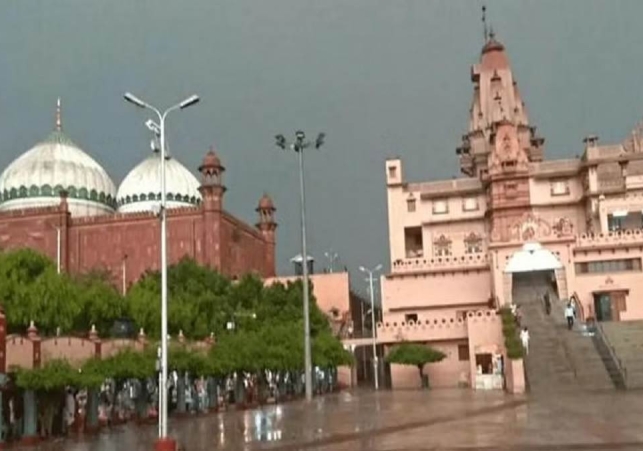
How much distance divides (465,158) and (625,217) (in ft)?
69.8

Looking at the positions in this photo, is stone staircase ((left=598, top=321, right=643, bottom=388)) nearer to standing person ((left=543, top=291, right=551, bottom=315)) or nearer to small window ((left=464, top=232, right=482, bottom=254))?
standing person ((left=543, top=291, right=551, bottom=315))

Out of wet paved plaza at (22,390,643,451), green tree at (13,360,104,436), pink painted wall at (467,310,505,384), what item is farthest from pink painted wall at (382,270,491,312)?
green tree at (13,360,104,436)

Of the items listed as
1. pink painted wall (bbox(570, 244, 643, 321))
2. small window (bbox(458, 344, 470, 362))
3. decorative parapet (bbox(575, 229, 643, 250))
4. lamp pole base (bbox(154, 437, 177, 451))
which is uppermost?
decorative parapet (bbox(575, 229, 643, 250))

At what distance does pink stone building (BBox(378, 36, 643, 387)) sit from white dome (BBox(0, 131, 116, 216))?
2293 centimetres

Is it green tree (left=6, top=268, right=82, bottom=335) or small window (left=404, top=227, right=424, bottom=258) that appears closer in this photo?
green tree (left=6, top=268, right=82, bottom=335)

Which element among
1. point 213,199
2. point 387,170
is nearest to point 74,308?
point 213,199

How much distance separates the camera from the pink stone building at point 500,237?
51.6 m

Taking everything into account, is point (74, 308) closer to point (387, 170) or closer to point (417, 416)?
point (417, 416)

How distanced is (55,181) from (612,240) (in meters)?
39.8

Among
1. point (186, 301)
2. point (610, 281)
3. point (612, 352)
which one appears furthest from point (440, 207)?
point (612, 352)

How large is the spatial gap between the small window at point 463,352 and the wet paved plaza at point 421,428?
2038 cm

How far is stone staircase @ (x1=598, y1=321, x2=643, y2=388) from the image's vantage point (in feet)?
111

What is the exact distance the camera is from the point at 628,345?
38688mm

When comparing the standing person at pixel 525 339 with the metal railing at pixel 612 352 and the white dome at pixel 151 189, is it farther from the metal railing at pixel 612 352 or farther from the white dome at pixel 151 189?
the white dome at pixel 151 189
